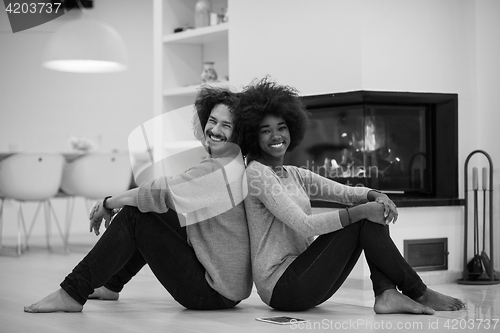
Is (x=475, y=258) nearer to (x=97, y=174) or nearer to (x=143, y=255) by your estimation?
(x=143, y=255)

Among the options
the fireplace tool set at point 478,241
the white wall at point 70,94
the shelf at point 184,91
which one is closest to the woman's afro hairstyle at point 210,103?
the fireplace tool set at point 478,241

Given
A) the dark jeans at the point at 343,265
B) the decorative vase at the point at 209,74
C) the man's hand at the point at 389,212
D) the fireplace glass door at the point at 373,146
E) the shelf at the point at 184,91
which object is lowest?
the dark jeans at the point at 343,265

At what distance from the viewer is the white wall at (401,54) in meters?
4.13

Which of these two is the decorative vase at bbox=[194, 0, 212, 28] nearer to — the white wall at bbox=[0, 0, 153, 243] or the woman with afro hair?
the woman with afro hair

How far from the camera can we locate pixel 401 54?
4230mm

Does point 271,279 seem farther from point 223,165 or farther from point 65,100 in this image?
point 65,100

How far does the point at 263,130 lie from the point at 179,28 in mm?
2970

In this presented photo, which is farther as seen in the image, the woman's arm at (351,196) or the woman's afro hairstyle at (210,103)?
the woman's afro hairstyle at (210,103)

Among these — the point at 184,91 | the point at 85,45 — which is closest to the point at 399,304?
the point at 184,91

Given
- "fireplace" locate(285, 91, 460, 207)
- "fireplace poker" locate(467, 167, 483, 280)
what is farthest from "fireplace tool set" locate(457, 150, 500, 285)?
"fireplace" locate(285, 91, 460, 207)

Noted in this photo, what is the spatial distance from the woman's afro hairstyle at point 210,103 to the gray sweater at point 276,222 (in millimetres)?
240

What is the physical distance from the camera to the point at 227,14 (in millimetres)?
5176
